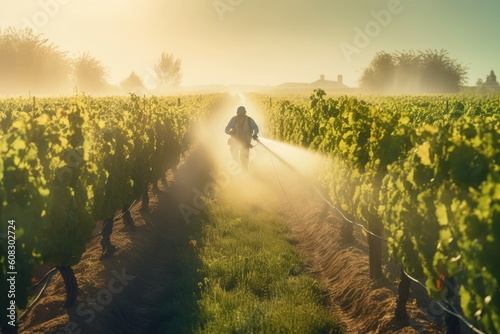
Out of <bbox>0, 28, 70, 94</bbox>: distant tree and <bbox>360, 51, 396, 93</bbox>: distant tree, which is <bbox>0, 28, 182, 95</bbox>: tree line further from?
<bbox>360, 51, 396, 93</bbox>: distant tree

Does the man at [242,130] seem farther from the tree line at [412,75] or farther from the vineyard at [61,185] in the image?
the tree line at [412,75]

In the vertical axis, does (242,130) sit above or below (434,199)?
below

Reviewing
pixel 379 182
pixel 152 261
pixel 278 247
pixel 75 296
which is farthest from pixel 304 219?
pixel 75 296

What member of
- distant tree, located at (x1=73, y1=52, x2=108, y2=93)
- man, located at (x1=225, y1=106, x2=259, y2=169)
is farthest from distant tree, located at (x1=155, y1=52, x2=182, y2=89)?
man, located at (x1=225, y1=106, x2=259, y2=169)

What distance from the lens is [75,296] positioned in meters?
8.41

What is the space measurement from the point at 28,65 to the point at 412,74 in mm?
79577

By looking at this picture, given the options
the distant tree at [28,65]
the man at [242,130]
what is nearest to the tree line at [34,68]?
the distant tree at [28,65]

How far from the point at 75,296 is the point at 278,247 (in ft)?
15.6

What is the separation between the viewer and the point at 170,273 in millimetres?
10789

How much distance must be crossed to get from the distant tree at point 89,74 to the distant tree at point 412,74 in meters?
61.4

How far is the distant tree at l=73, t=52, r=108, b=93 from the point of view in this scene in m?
88.1

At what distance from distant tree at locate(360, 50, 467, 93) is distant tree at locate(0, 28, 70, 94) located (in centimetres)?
6960

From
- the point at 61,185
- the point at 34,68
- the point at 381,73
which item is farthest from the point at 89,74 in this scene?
the point at 61,185

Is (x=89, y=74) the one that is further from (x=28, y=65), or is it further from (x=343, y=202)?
(x=343, y=202)
